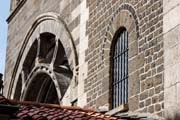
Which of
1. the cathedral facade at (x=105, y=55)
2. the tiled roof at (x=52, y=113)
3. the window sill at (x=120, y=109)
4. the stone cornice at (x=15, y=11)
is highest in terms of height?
the stone cornice at (x=15, y=11)

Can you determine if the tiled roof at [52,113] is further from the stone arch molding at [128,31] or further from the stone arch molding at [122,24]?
the stone arch molding at [122,24]

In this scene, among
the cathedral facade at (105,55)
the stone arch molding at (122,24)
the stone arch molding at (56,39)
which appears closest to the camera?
the cathedral facade at (105,55)

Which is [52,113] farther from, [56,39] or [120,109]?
[56,39]

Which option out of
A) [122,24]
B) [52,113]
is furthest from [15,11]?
[52,113]

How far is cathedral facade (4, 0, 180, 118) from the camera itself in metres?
9.51

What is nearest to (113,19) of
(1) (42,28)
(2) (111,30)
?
(2) (111,30)

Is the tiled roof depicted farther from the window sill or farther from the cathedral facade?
the cathedral facade

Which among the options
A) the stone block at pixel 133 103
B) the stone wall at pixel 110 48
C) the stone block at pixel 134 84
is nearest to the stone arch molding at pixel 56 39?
the stone wall at pixel 110 48

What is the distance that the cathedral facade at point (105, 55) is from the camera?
374 inches

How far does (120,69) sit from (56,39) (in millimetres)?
4658

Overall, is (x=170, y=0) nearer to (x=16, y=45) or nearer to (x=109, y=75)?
(x=109, y=75)

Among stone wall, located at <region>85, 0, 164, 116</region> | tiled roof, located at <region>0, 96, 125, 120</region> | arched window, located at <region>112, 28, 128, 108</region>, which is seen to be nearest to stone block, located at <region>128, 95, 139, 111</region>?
stone wall, located at <region>85, 0, 164, 116</region>

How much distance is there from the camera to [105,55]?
11820mm

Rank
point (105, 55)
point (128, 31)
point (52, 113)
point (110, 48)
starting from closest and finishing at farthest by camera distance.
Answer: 1. point (52, 113)
2. point (128, 31)
3. point (110, 48)
4. point (105, 55)
